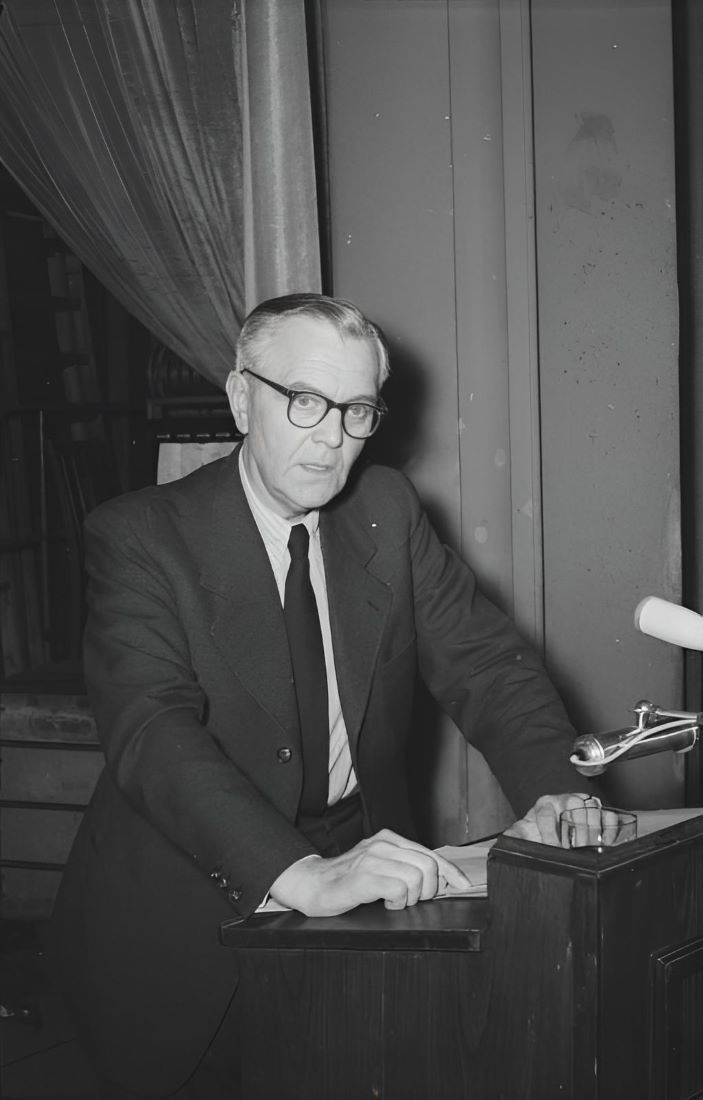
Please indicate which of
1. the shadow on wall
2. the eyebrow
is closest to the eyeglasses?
the eyebrow

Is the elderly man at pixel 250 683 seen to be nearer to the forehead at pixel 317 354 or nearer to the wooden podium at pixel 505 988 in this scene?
the forehead at pixel 317 354

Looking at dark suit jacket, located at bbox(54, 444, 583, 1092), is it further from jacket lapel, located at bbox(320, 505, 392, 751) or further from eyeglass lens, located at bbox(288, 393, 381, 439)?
eyeglass lens, located at bbox(288, 393, 381, 439)

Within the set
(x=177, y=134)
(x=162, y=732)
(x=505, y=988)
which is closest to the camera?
(x=505, y=988)

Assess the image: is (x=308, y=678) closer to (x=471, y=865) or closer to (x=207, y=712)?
(x=207, y=712)

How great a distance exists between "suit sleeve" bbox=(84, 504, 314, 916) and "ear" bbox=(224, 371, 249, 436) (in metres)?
0.29

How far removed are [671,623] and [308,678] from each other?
1.00m

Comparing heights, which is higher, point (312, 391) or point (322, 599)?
point (312, 391)

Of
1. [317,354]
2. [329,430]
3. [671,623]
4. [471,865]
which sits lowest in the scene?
[471,865]

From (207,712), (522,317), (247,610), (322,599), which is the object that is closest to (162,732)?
(207,712)

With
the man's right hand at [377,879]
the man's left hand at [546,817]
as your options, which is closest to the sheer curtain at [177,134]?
the man's left hand at [546,817]

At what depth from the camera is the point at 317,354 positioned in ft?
6.97

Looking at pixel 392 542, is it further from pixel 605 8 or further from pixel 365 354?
pixel 605 8

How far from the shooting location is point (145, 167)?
3.51m

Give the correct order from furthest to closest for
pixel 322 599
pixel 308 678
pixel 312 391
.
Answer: pixel 322 599 < pixel 308 678 < pixel 312 391
